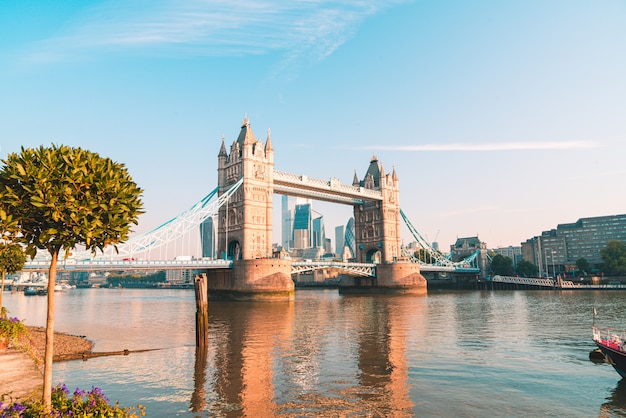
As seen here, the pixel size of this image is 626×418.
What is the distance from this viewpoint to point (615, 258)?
10231 cm

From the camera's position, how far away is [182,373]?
58.9 feet

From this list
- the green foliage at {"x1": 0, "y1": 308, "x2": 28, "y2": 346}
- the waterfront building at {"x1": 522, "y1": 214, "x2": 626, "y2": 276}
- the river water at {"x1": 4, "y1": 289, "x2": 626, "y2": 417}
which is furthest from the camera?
the waterfront building at {"x1": 522, "y1": 214, "x2": 626, "y2": 276}

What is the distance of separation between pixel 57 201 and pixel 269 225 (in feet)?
197

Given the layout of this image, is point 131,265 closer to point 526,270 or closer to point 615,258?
point 615,258

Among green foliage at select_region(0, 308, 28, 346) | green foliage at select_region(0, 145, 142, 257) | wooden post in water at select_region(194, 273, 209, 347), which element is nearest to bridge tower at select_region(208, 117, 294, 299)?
wooden post in water at select_region(194, 273, 209, 347)

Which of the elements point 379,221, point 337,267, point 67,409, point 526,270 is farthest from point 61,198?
point 526,270

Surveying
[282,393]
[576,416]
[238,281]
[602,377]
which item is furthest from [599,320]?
[238,281]

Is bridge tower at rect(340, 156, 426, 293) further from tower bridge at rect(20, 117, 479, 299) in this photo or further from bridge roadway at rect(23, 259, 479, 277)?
bridge roadway at rect(23, 259, 479, 277)

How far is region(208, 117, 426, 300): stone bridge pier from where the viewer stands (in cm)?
5919

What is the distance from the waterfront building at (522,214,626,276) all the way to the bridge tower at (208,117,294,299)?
124m

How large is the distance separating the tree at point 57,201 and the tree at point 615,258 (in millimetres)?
118419

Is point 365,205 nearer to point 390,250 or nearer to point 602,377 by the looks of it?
point 390,250

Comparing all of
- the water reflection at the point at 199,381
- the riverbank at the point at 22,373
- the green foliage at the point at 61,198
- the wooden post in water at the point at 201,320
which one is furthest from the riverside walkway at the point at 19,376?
the wooden post in water at the point at 201,320

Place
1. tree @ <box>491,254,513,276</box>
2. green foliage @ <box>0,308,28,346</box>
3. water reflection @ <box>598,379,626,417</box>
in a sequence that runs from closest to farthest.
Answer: water reflection @ <box>598,379,626,417</box> < green foliage @ <box>0,308,28,346</box> < tree @ <box>491,254,513,276</box>
